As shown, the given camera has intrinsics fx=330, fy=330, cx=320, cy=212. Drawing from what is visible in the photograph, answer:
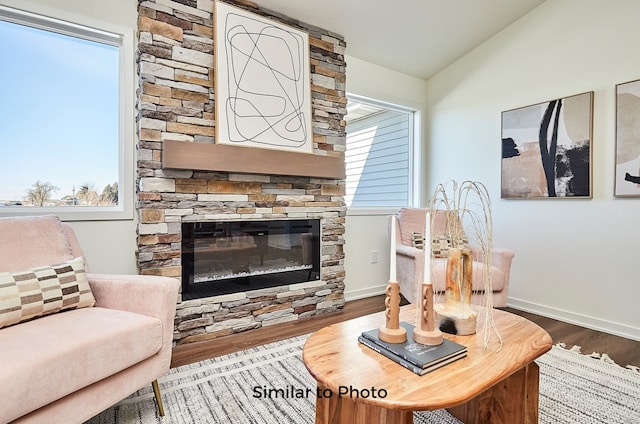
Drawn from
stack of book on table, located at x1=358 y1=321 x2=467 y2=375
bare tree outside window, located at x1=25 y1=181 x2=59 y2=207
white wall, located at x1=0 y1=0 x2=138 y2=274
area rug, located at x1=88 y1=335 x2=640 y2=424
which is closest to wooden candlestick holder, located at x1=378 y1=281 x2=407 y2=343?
stack of book on table, located at x1=358 y1=321 x2=467 y2=375

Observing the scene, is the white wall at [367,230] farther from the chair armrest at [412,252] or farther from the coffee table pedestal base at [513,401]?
the coffee table pedestal base at [513,401]

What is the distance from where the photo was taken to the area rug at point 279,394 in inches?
57.4

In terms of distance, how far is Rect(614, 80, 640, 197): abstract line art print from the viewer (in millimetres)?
2332

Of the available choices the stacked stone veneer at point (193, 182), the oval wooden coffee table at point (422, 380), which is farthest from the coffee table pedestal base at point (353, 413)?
the stacked stone veneer at point (193, 182)

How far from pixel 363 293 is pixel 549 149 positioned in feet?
6.93

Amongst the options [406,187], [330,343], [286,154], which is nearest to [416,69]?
[406,187]

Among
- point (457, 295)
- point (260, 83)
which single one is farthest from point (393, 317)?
point (260, 83)

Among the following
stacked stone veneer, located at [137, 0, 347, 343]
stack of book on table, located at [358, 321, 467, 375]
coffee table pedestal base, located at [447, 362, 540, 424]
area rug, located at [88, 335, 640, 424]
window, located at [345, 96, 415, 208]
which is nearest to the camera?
stack of book on table, located at [358, 321, 467, 375]

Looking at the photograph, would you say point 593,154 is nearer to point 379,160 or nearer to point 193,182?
point 379,160

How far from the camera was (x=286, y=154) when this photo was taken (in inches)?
101

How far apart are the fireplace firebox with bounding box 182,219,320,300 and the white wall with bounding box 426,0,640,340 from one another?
1882mm

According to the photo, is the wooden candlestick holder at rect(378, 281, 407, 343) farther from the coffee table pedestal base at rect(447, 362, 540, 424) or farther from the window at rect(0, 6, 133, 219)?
the window at rect(0, 6, 133, 219)

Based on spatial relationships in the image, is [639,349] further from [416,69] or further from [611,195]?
[416,69]

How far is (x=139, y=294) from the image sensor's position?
150 centimetres
